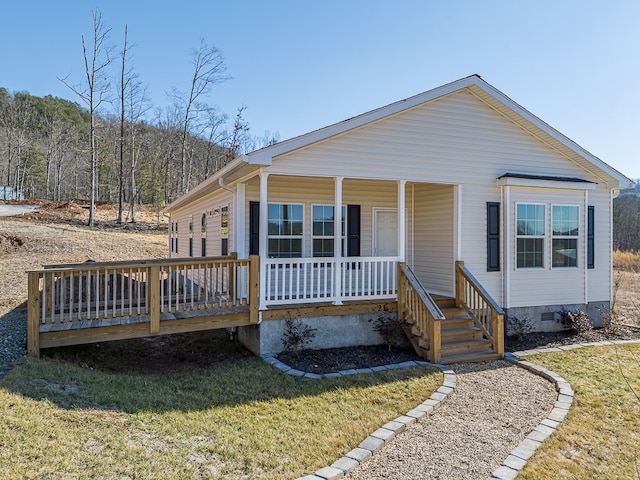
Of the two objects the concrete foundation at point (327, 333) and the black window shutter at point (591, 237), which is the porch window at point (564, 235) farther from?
the concrete foundation at point (327, 333)

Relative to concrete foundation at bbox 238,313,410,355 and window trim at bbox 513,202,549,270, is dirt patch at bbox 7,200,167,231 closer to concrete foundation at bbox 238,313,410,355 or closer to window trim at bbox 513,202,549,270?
concrete foundation at bbox 238,313,410,355

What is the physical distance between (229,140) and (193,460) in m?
33.2

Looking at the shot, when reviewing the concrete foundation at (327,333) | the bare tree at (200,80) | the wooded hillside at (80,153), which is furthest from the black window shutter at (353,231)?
the wooded hillside at (80,153)

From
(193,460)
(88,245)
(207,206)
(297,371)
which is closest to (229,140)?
(88,245)

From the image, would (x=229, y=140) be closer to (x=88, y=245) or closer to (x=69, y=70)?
(x=69, y=70)

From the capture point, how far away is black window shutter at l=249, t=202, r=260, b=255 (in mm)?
8328

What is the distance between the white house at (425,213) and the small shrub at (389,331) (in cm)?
22

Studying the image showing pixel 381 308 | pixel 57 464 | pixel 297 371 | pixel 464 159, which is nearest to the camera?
pixel 57 464

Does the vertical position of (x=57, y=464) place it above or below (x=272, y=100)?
below

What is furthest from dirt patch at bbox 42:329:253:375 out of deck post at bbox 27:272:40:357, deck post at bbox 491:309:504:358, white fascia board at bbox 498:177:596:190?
white fascia board at bbox 498:177:596:190

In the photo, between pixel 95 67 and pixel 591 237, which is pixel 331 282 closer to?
pixel 591 237

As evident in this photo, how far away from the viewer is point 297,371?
6.47 m

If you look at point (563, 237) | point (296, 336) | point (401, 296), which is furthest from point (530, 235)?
point (296, 336)

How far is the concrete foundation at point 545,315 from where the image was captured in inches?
368
